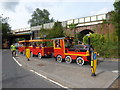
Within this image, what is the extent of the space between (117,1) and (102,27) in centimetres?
783

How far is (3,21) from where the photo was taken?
5328 centimetres

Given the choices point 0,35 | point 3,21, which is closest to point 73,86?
point 0,35

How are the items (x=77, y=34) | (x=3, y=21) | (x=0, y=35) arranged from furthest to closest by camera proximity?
(x=3, y=21)
(x=0, y=35)
(x=77, y=34)

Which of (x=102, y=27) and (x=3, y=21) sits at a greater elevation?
(x=3, y=21)

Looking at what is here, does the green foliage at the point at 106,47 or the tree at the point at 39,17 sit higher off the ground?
the tree at the point at 39,17

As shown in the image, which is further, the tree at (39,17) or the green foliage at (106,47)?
the tree at (39,17)

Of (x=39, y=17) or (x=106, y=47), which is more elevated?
(x=39, y=17)

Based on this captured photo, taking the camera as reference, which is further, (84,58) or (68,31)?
(68,31)

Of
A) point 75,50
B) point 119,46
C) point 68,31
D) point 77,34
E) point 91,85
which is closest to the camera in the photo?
point 91,85

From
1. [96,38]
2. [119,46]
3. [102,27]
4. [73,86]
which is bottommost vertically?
[73,86]

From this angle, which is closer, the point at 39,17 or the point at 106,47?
the point at 106,47

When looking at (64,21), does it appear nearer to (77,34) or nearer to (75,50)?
(77,34)

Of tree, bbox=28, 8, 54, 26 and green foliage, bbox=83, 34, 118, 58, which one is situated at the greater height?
tree, bbox=28, 8, 54, 26

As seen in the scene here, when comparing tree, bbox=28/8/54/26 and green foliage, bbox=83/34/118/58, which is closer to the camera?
green foliage, bbox=83/34/118/58
